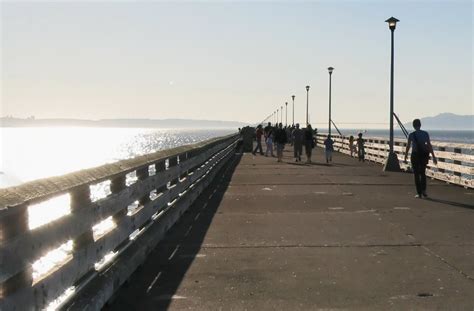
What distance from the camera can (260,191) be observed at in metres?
16.0

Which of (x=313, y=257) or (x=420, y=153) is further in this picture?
(x=420, y=153)

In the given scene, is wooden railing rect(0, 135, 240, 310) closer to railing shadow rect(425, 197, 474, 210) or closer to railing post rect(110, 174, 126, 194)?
railing post rect(110, 174, 126, 194)

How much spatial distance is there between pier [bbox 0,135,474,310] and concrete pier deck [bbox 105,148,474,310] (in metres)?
0.02

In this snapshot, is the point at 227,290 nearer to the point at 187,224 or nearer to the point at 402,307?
the point at 402,307

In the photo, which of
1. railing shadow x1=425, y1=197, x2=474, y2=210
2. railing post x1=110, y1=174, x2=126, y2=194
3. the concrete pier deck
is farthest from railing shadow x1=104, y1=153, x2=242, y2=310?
railing shadow x1=425, y1=197, x2=474, y2=210

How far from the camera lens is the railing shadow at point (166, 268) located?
583 cm

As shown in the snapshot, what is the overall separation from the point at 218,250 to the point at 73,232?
366cm

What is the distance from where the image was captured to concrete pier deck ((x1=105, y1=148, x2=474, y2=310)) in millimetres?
5898

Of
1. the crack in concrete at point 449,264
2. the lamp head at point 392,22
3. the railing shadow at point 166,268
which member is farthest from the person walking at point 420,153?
the lamp head at point 392,22

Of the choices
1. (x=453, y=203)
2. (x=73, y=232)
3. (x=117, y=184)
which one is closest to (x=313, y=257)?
(x=117, y=184)

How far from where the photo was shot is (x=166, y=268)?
717 cm

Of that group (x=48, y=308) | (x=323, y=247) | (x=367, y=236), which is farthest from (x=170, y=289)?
(x=367, y=236)

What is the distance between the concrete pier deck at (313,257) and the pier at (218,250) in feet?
0.06

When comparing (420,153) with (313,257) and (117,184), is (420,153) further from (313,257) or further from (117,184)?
(117,184)
